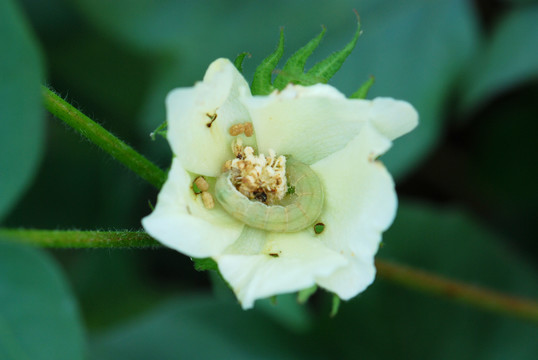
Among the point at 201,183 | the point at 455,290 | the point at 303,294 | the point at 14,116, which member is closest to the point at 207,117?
the point at 201,183

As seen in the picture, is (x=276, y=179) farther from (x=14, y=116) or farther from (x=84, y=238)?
(x=14, y=116)

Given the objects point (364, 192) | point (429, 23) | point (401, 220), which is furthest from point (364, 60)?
point (364, 192)

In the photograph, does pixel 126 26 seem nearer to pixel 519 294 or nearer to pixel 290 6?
pixel 290 6

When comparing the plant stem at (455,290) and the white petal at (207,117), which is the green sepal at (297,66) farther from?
the plant stem at (455,290)

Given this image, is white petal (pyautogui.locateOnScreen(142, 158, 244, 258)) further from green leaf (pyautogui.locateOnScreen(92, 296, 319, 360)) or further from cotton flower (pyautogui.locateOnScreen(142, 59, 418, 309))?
green leaf (pyautogui.locateOnScreen(92, 296, 319, 360))

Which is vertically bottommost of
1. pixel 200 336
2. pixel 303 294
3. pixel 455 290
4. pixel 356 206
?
pixel 200 336

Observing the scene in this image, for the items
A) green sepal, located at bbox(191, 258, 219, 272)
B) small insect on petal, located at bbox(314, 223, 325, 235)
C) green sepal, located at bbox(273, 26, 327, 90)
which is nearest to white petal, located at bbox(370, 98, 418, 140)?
green sepal, located at bbox(273, 26, 327, 90)
